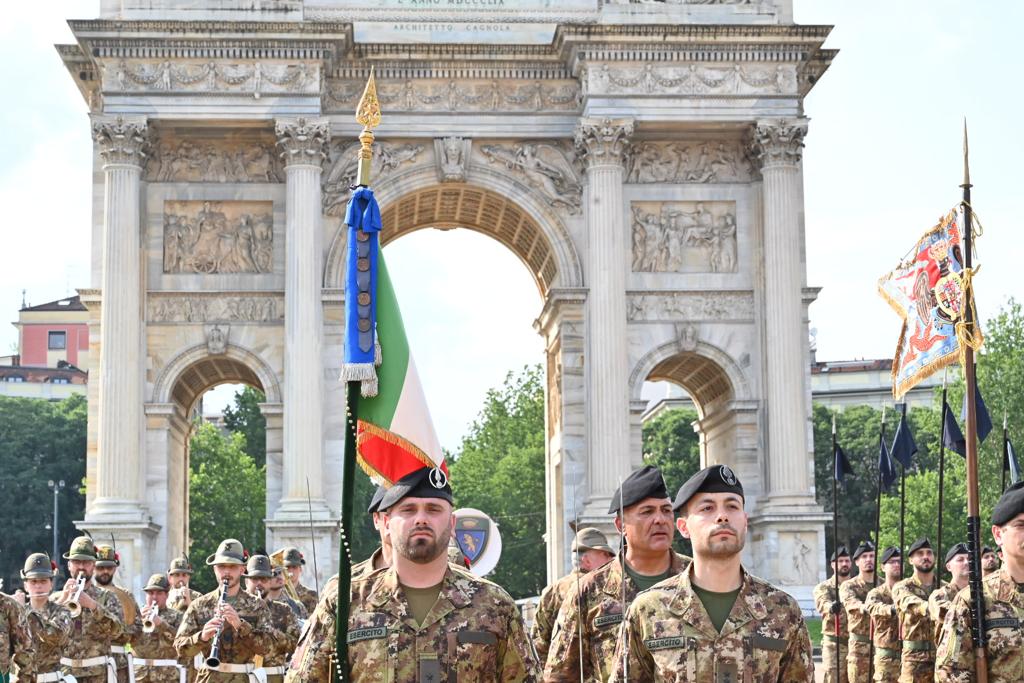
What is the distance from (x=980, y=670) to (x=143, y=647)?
11790 millimetres

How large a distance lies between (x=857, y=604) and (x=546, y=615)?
12.2 m

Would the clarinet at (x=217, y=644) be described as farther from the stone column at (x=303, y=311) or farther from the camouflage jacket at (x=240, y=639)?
the stone column at (x=303, y=311)

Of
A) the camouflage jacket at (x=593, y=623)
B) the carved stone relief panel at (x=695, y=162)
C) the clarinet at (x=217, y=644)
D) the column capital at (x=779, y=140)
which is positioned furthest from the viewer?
the carved stone relief panel at (x=695, y=162)

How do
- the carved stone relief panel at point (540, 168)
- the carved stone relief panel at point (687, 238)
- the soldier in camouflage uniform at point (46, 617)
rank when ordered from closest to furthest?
the soldier in camouflage uniform at point (46, 617), the carved stone relief panel at point (540, 168), the carved stone relief panel at point (687, 238)

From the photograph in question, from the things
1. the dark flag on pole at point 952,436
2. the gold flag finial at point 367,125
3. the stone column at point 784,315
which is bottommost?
the dark flag on pole at point 952,436

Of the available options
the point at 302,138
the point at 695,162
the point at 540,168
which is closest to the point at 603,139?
the point at 540,168

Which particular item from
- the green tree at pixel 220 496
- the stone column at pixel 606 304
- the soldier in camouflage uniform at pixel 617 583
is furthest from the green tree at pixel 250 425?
the soldier in camouflage uniform at pixel 617 583

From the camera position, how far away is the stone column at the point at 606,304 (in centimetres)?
3856

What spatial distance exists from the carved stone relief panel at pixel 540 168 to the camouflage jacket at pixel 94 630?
23.5 metres

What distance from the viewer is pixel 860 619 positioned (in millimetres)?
23250

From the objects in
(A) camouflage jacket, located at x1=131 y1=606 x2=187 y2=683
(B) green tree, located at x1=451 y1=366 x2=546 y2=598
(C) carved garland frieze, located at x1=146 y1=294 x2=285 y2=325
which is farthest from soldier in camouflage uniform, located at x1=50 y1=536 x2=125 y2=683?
(B) green tree, located at x1=451 y1=366 x2=546 y2=598

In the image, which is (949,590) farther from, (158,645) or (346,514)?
(158,645)

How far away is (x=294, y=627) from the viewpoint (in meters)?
16.4

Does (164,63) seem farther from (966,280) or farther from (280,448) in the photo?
(966,280)
